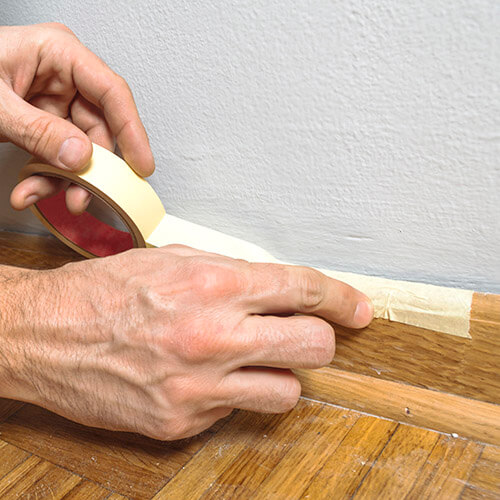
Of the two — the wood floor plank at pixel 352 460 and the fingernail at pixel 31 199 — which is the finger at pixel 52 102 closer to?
the fingernail at pixel 31 199

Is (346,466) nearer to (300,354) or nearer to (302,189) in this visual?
(300,354)

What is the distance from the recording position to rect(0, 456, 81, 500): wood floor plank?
0.58m

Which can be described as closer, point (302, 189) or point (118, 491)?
point (118, 491)

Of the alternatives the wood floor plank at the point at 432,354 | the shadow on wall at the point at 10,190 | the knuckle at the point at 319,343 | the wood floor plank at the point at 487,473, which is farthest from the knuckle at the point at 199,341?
the shadow on wall at the point at 10,190

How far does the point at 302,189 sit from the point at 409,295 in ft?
0.65

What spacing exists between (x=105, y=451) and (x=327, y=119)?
1.63 feet

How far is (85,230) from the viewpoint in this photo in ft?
3.03

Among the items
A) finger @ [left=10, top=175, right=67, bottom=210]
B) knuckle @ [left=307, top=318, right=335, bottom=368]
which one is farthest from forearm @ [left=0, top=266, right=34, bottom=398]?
knuckle @ [left=307, top=318, right=335, bottom=368]

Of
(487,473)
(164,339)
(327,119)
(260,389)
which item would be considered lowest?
(487,473)

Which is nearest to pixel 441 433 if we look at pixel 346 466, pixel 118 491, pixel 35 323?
pixel 346 466

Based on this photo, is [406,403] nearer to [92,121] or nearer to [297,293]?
[297,293]

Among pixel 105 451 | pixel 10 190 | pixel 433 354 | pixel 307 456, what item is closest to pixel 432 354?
pixel 433 354

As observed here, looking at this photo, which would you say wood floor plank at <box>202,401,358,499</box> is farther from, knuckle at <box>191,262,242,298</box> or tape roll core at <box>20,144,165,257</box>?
tape roll core at <box>20,144,165,257</box>

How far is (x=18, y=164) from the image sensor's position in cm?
97
